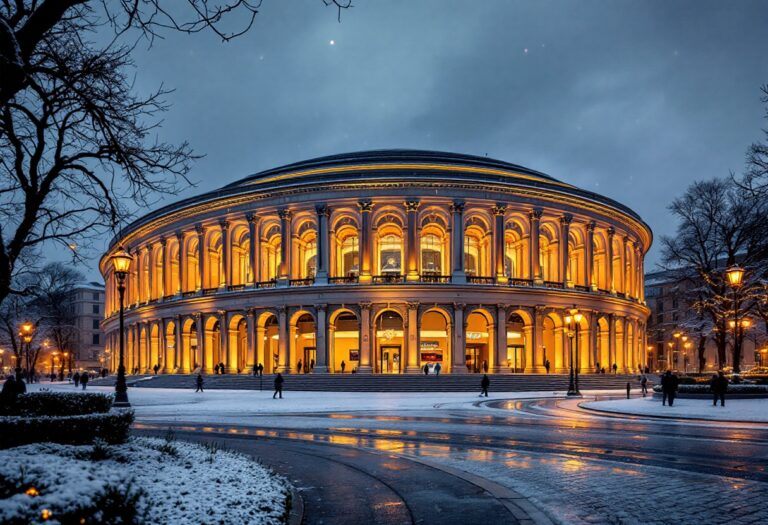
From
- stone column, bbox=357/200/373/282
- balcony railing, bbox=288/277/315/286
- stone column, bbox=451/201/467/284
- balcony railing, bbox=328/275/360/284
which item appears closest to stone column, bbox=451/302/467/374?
stone column, bbox=451/201/467/284

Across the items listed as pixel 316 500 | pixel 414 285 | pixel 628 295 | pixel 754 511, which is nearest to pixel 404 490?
pixel 316 500

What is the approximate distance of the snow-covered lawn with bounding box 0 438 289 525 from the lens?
19.2ft

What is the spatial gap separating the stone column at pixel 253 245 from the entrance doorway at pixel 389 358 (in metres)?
14.4

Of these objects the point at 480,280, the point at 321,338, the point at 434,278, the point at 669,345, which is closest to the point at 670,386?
the point at 434,278

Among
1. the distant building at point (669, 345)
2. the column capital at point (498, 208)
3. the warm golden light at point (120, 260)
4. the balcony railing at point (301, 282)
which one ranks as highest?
the column capital at point (498, 208)

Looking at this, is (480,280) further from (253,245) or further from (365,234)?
(253,245)

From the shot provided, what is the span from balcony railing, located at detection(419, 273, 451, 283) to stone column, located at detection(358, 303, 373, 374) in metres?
5.32

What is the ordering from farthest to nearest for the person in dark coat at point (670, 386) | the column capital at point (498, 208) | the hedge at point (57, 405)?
1. the column capital at point (498, 208)
2. the person in dark coat at point (670, 386)
3. the hedge at point (57, 405)

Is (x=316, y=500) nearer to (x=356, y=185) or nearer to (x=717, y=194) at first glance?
(x=356, y=185)

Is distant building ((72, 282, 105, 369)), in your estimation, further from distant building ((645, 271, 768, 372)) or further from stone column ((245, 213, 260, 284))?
distant building ((645, 271, 768, 372))

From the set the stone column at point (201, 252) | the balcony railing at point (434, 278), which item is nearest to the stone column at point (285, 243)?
the stone column at point (201, 252)

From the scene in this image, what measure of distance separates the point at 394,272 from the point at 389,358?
8.18 meters

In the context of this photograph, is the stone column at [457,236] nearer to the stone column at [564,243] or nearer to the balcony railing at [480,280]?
the balcony railing at [480,280]

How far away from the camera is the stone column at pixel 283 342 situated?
60.8m
